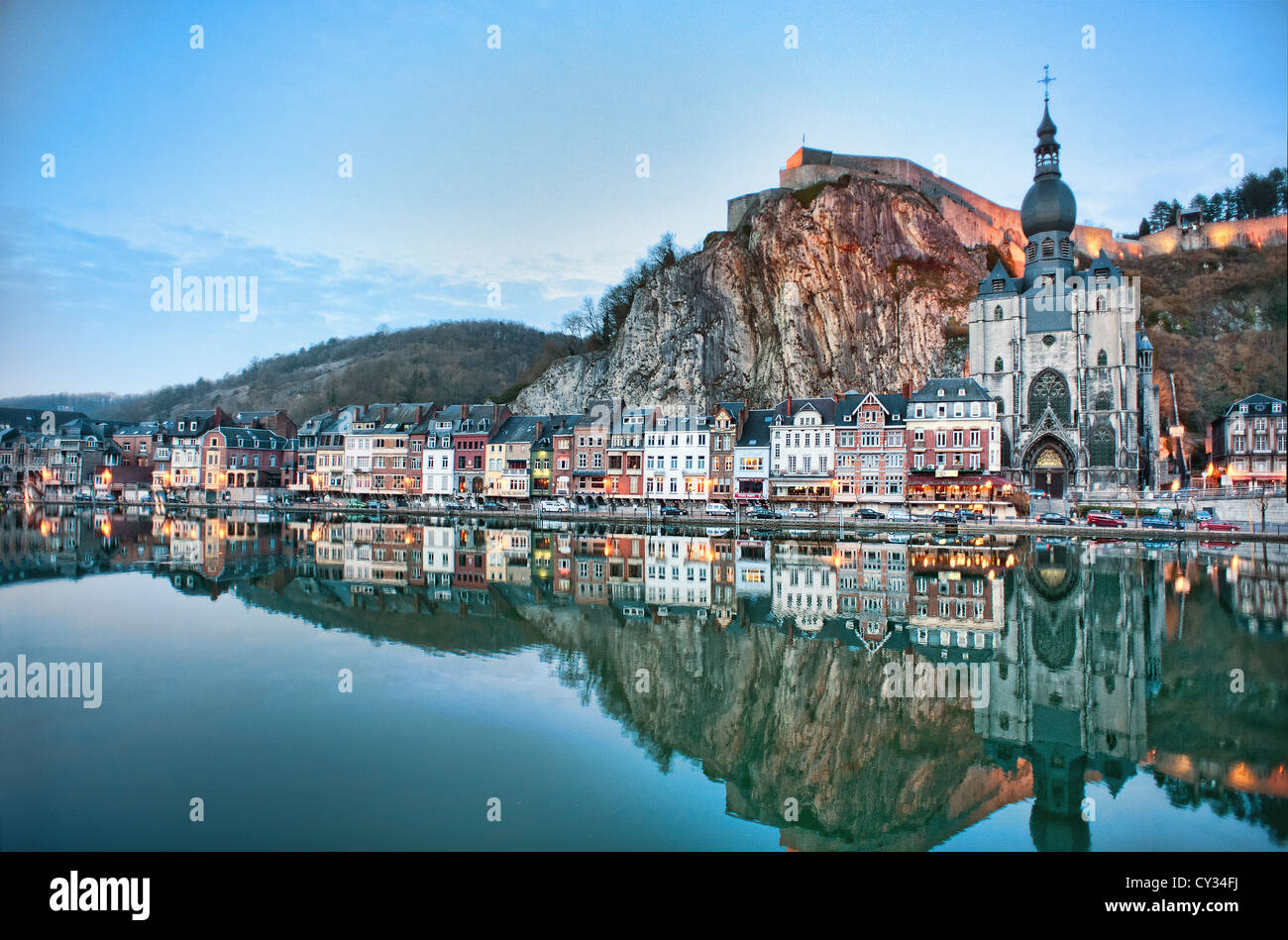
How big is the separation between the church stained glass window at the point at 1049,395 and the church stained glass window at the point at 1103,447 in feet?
7.36

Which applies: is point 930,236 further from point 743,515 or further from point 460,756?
point 460,756

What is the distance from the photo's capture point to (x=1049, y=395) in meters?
58.5

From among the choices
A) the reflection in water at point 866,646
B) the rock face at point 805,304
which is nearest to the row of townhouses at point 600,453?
the rock face at point 805,304

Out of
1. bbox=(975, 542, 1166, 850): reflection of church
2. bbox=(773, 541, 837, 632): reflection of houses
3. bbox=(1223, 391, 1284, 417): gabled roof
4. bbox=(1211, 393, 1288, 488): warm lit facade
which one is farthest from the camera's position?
bbox=(1223, 391, 1284, 417): gabled roof

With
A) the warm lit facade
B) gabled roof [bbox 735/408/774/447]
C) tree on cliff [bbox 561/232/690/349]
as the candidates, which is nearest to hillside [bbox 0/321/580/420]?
tree on cliff [bbox 561/232/690/349]

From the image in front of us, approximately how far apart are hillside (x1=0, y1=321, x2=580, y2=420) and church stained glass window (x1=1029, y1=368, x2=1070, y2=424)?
1997 inches

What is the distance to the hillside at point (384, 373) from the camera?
10238 cm

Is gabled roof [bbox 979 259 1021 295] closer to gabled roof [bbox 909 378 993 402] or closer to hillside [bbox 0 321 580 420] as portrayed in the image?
gabled roof [bbox 909 378 993 402]

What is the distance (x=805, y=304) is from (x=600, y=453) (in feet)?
77.1

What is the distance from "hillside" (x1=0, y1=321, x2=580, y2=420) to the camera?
10238cm

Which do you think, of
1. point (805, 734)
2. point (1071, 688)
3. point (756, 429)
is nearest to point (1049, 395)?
point (756, 429)

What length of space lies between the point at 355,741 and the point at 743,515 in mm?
46521

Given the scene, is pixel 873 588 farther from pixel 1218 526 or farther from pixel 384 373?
pixel 384 373

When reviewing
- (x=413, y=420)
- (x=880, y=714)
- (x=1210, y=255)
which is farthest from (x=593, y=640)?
(x=1210, y=255)
